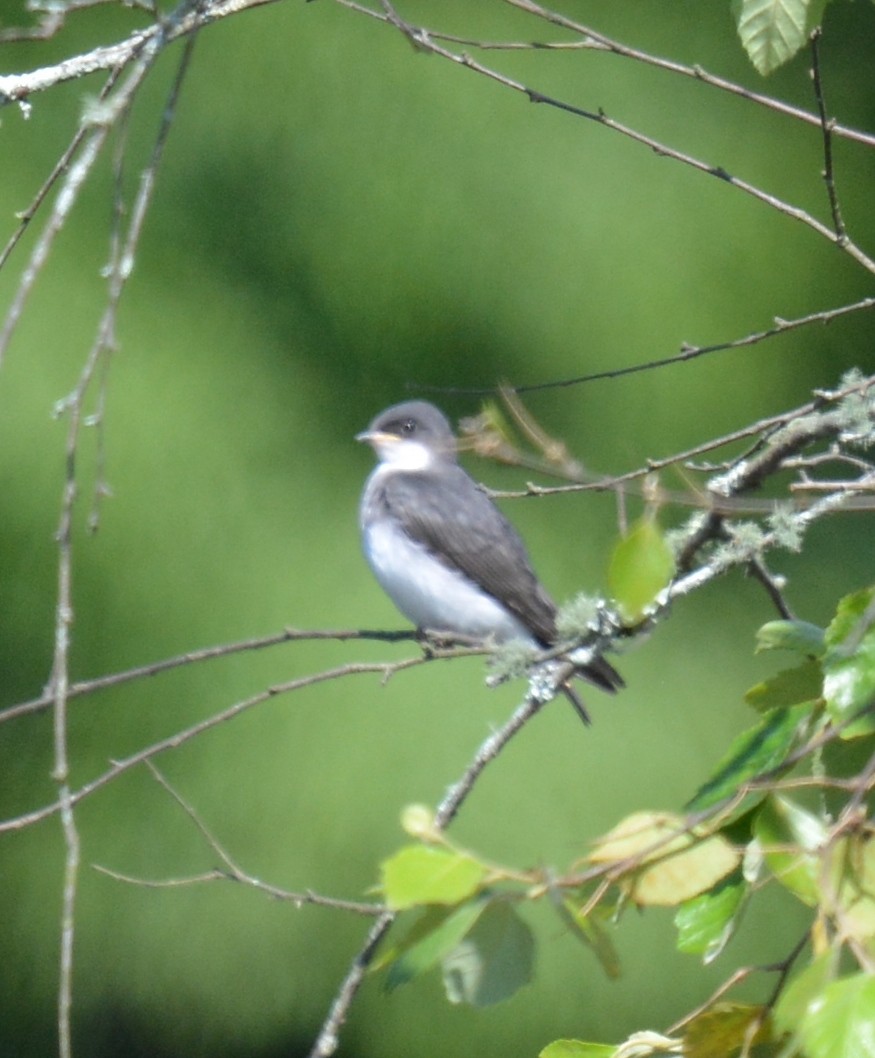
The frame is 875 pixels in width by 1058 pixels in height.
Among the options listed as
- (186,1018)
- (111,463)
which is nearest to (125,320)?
(111,463)

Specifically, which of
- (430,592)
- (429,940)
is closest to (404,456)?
(430,592)

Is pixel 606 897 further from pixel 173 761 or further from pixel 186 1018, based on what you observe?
pixel 186 1018

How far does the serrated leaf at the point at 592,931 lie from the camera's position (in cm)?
74

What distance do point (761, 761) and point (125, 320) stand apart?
1595 mm

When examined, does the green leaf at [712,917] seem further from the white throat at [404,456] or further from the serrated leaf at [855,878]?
the white throat at [404,456]

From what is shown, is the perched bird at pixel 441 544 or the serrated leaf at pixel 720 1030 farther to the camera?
the perched bird at pixel 441 544

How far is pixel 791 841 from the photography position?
0.84 meters

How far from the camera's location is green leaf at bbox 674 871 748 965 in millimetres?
864

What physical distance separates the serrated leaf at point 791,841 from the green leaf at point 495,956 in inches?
5.6

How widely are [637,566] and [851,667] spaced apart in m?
0.16

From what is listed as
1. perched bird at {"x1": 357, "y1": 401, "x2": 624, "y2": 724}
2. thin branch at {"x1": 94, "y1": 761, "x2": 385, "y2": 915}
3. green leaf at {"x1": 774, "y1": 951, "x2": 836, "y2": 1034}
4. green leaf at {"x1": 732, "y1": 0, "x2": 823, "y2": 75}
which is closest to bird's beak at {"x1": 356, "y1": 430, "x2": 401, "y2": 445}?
perched bird at {"x1": 357, "y1": 401, "x2": 624, "y2": 724}

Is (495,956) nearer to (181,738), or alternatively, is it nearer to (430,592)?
(181,738)

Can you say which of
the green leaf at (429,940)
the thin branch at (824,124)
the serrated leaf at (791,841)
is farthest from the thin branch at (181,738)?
the thin branch at (824,124)

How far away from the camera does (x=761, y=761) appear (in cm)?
89
